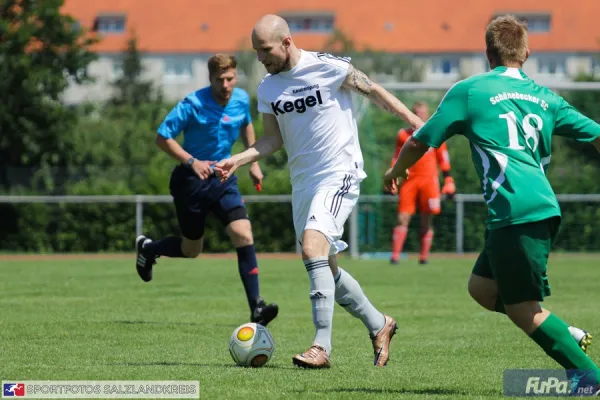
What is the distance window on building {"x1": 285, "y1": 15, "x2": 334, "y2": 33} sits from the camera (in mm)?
100125

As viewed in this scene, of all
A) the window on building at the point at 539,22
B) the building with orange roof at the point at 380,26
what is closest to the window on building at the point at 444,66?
the building with orange roof at the point at 380,26

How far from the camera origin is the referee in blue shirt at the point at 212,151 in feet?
34.6

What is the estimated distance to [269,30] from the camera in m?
7.66

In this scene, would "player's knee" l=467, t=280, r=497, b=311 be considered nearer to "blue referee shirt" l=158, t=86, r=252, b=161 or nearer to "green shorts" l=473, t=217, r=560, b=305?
"green shorts" l=473, t=217, r=560, b=305

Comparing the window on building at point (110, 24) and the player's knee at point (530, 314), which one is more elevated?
the player's knee at point (530, 314)

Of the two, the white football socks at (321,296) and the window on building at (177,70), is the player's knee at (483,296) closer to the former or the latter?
the white football socks at (321,296)

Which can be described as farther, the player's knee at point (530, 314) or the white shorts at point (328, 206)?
the white shorts at point (328, 206)

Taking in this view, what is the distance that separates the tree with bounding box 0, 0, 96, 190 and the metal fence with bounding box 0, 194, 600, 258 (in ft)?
11.0

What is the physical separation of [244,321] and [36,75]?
19.5 meters

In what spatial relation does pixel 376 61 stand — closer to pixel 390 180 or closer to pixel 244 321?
pixel 244 321

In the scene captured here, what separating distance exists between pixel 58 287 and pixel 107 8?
8930 cm

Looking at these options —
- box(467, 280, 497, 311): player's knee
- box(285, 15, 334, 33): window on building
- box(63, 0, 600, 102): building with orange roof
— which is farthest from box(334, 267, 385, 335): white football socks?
box(285, 15, 334, 33): window on building

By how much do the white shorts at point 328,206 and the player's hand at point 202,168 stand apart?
218 centimetres

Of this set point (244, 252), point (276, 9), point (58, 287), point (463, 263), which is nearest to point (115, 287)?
point (58, 287)
